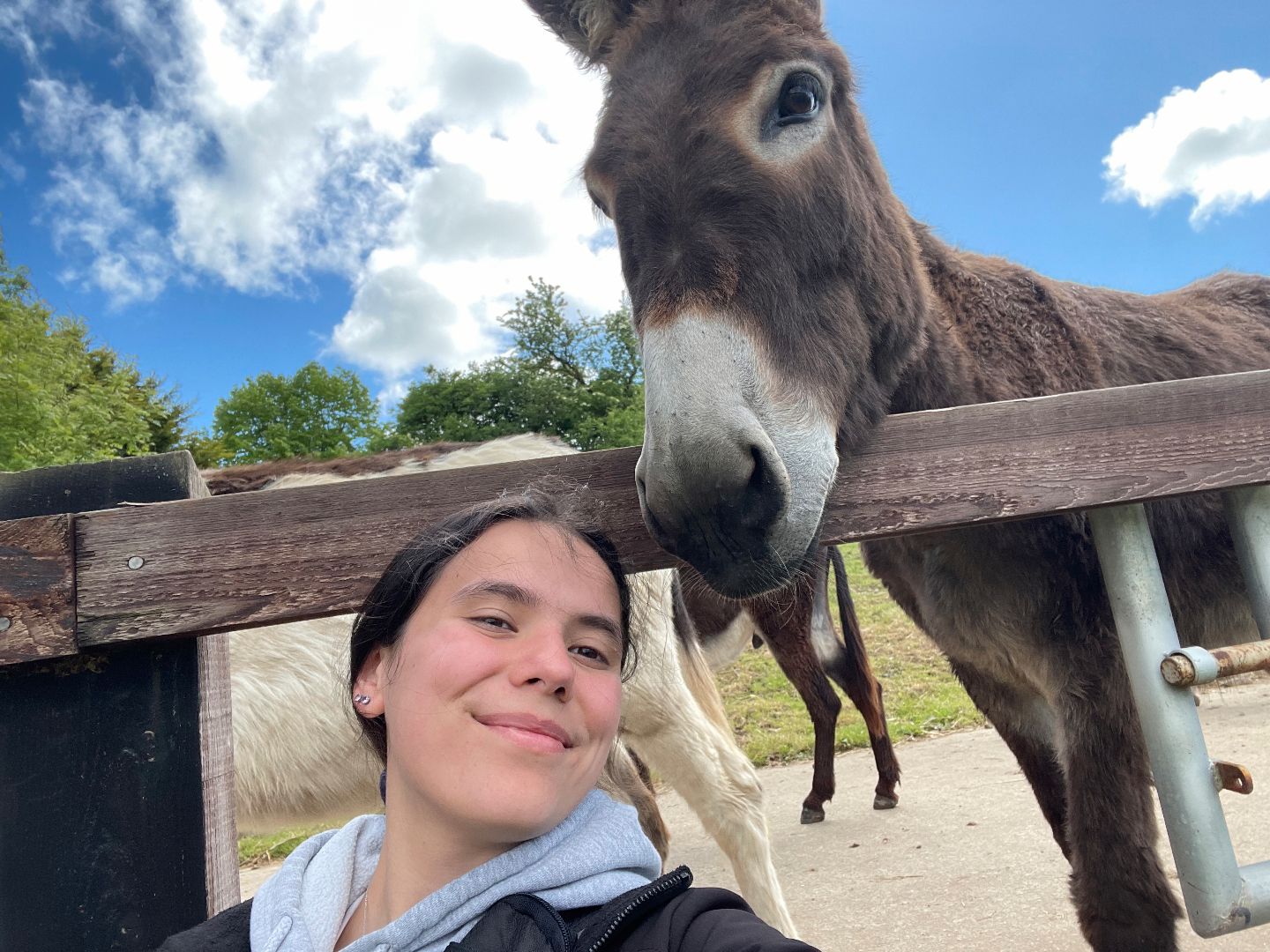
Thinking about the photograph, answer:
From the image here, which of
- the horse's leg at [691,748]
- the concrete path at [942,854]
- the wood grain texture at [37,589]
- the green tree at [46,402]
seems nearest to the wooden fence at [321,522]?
the wood grain texture at [37,589]

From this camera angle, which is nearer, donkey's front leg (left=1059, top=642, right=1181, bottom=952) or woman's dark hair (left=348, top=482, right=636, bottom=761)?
woman's dark hair (left=348, top=482, right=636, bottom=761)

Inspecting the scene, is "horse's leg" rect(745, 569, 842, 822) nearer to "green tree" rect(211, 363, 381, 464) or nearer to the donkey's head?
the donkey's head

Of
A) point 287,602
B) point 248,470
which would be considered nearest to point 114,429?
point 248,470

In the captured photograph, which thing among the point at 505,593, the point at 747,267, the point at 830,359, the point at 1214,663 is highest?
the point at 747,267

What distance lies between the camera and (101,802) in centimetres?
122

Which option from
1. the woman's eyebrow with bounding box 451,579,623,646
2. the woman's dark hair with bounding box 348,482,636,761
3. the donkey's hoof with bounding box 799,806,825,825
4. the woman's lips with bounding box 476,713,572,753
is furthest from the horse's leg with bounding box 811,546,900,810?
the woman's lips with bounding box 476,713,572,753

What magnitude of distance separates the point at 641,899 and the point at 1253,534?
1.27m

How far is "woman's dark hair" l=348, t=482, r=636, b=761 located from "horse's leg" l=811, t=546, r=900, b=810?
370 cm

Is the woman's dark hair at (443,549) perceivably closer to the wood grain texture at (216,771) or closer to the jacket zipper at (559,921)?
the wood grain texture at (216,771)

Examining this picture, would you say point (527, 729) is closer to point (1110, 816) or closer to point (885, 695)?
point (1110, 816)

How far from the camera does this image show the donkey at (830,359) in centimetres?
142

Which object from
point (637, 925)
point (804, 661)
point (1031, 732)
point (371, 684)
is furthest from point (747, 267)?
point (804, 661)

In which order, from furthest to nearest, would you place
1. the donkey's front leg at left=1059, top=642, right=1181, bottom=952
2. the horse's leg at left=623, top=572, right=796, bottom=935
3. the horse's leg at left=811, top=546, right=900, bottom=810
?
1. the horse's leg at left=811, top=546, right=900, bottom=810
2. the horse's leg at left=623, top=572, right=796, bottom=935
3. the donkey's front leg at left=1059, top=642, right=1181, bottom=952

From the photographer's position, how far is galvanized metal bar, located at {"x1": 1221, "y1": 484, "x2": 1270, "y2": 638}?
1418 mm
